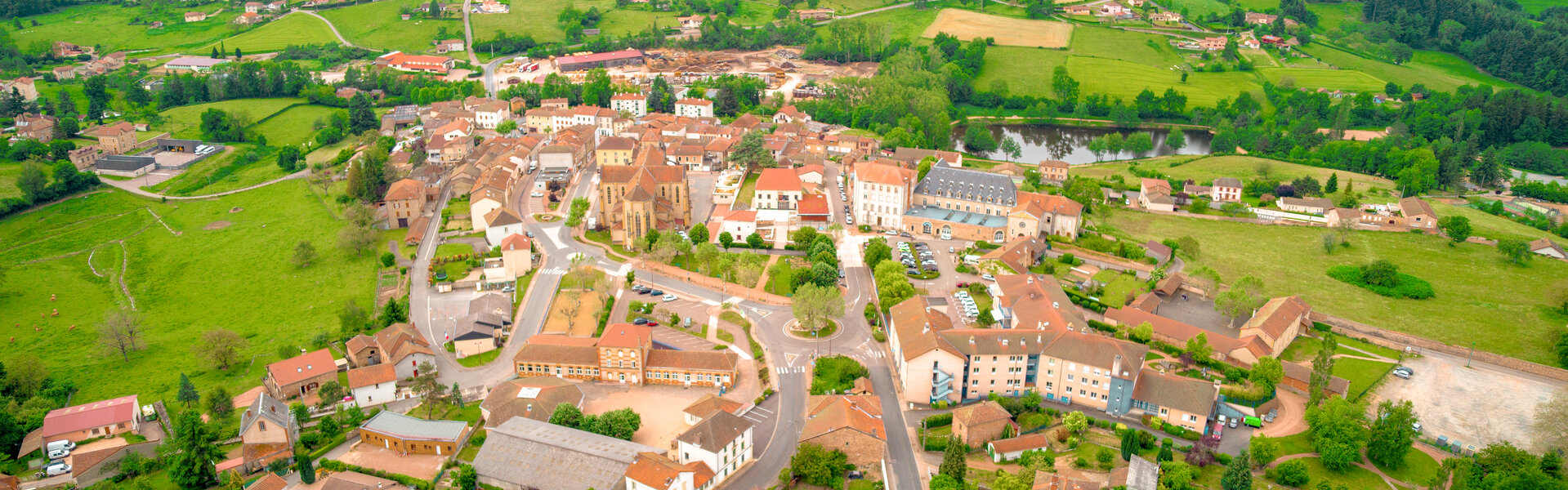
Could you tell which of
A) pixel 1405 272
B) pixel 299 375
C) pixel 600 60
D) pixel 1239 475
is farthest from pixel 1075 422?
pixel 600 60

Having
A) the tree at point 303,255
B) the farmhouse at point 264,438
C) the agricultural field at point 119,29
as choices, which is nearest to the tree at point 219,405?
the farmhouse at point 264,438

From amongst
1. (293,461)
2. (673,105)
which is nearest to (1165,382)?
(293,461)

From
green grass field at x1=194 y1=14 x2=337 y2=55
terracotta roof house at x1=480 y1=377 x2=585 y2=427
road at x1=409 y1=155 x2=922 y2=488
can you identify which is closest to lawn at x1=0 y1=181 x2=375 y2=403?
road at x1=409 y1=155 x2=922 y2=488

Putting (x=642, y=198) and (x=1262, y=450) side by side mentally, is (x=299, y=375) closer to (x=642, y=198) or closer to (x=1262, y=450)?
(x=642, y=198)

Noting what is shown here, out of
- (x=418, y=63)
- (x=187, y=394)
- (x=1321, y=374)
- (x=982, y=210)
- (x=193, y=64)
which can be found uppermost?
(x=418, y=63)

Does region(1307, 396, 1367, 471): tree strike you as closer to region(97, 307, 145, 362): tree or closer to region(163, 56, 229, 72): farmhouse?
region(97, 307, 145, 362): tree

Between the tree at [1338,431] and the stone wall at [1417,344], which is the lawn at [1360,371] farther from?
the tree at [1338,431]
